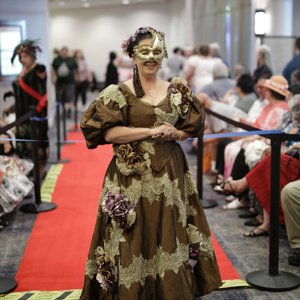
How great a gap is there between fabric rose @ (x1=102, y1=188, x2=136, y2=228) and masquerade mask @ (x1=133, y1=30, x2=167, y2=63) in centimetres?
72

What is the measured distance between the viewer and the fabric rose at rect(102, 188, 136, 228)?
3145mm

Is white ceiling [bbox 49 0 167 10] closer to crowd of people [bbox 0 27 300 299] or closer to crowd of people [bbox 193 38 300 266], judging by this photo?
crowd of people [bbox 193 38 300 266]

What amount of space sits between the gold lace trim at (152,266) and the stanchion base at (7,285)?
97cm

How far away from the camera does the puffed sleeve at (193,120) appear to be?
10.8 feet

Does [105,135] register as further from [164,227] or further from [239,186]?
[239,186]

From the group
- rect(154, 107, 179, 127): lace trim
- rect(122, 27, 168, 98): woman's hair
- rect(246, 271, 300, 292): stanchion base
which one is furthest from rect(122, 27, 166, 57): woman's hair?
rect(246, 271, 300, 292): stanchion base

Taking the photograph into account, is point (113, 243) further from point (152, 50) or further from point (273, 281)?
point (273, 281)

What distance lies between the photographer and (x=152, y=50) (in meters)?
3.14

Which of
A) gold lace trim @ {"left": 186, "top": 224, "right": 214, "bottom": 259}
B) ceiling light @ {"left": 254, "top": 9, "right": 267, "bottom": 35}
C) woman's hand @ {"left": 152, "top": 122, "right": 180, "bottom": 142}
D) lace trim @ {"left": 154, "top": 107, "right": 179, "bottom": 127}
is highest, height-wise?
ceiling light @ {"left": 254, "top": 9, "right": 267, "bottom": 35}

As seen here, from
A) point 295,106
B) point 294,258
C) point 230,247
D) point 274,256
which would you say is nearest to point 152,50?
point 274,256

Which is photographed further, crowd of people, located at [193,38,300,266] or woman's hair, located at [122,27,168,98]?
crowd of people, located at [193,38,300,266]

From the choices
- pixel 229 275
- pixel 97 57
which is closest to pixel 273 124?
pixel 229 275

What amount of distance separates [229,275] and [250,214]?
1.57 metres

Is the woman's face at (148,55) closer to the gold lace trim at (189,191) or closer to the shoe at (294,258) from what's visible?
the gold lace trim at (189,191)
